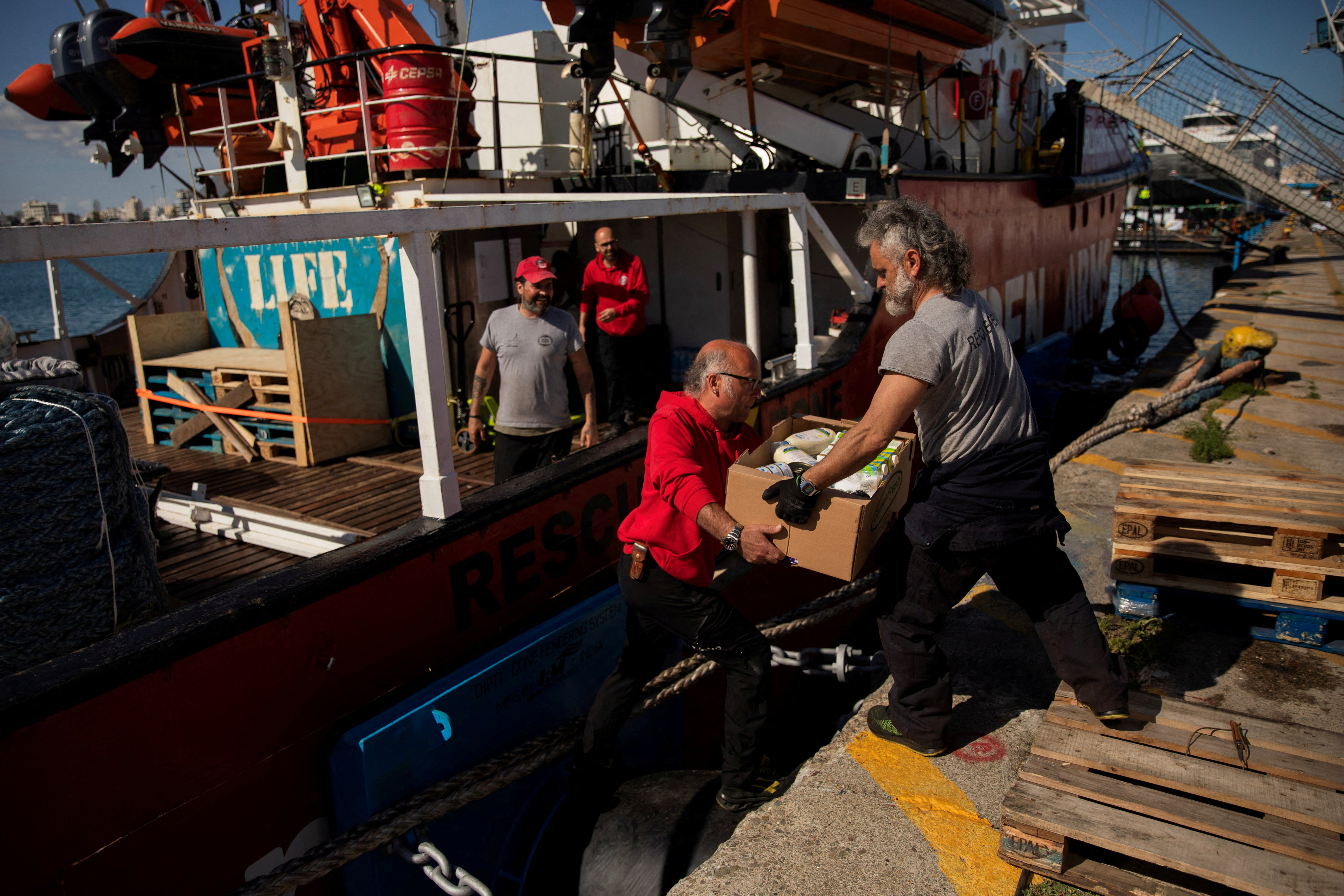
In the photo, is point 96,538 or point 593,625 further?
point 593,625

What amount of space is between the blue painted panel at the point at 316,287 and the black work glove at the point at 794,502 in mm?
3849

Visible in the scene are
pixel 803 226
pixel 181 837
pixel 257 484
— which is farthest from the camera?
pixel 803 226

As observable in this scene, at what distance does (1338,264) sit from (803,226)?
2588 cm

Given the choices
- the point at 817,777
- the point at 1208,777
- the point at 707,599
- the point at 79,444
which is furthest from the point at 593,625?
the point at 1208,777

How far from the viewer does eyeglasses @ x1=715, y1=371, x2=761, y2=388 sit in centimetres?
306

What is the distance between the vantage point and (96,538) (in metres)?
2.72

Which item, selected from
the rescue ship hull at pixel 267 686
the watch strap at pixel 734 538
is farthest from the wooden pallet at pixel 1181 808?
the rescue ship hull at pixel 267 686

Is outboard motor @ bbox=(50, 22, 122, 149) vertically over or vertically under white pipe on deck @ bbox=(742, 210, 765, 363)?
over

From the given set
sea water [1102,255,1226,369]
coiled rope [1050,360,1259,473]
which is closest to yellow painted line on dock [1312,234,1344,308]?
sea water [1102,255,1226,369]

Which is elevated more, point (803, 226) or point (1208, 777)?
point (803, 226)

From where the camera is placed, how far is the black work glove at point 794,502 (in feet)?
9.34

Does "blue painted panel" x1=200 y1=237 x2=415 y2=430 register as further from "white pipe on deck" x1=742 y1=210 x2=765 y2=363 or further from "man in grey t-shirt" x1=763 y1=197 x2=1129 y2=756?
"man in grey t-shirt" x1=763 y1=197 x2=1129 y2=756

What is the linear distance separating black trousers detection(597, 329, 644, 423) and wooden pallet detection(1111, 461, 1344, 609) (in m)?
3.74

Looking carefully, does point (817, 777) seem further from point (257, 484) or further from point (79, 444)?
point (257, 484)
